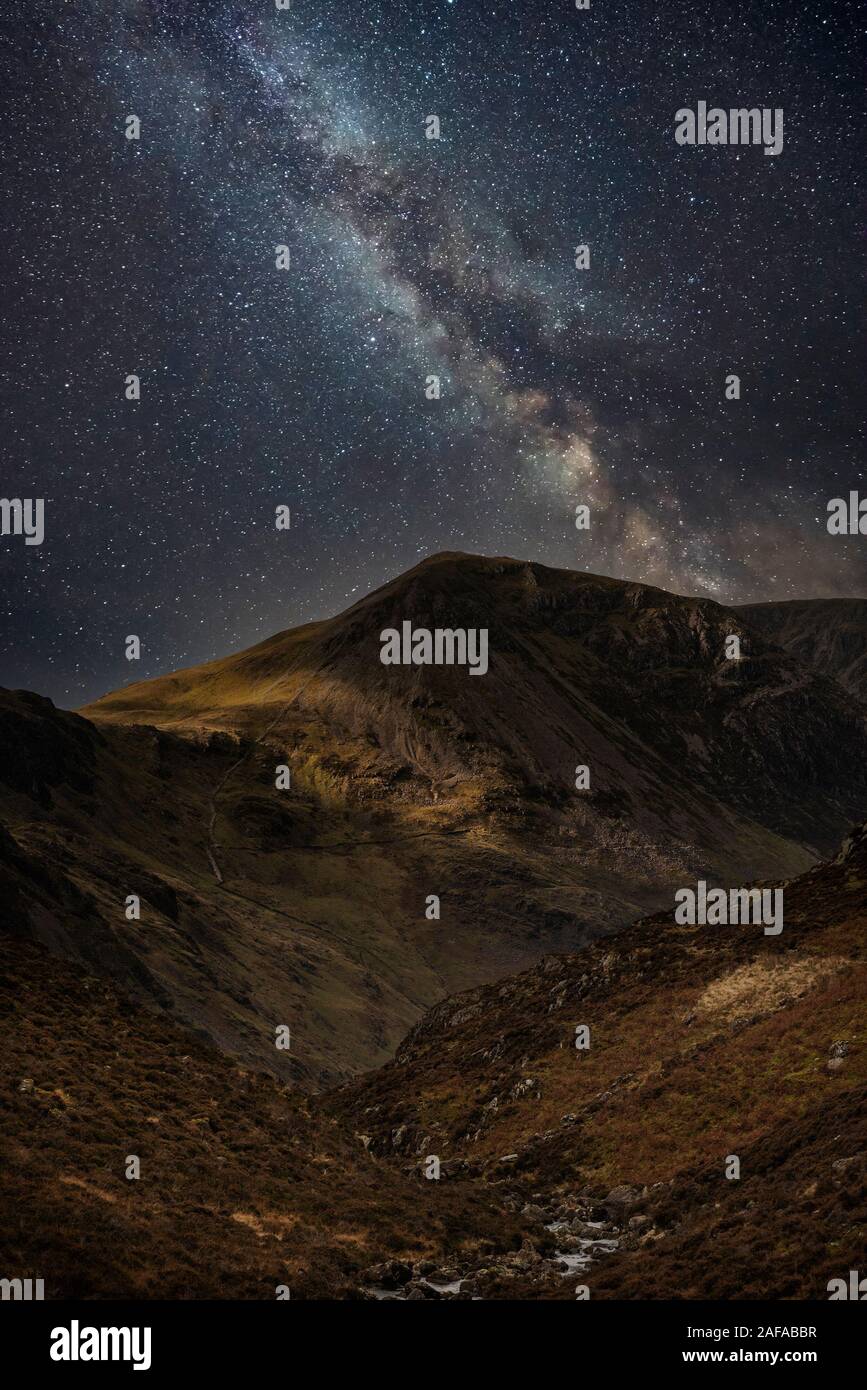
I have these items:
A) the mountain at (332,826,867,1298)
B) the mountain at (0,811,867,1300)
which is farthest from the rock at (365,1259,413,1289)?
the mountain at (332,826,867,1298)

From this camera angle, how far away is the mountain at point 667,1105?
2447 centimetres

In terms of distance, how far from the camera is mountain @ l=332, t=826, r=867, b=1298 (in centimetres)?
2447

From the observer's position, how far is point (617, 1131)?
37250mm

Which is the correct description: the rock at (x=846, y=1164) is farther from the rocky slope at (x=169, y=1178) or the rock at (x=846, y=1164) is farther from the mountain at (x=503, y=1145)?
the rocky slope at (x=169, y=1178)

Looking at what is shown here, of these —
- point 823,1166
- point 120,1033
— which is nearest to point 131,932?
point 120,1033

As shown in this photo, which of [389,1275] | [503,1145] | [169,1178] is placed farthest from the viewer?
[503,1145]

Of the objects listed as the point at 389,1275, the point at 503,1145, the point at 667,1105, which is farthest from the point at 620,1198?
the point at 389,1275

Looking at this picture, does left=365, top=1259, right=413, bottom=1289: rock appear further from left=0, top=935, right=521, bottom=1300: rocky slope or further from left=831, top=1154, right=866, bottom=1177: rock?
left=831, top=1154, right=866, bottom=1177: rock

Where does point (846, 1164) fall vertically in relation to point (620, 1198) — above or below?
above

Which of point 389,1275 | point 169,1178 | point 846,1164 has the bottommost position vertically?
point 389,1275

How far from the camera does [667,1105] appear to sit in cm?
3700

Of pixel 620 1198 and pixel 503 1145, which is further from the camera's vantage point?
pixel 503 1145

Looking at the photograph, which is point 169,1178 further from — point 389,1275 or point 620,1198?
point 620,1198

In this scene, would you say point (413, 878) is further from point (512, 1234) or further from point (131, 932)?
point (512, 1234)
